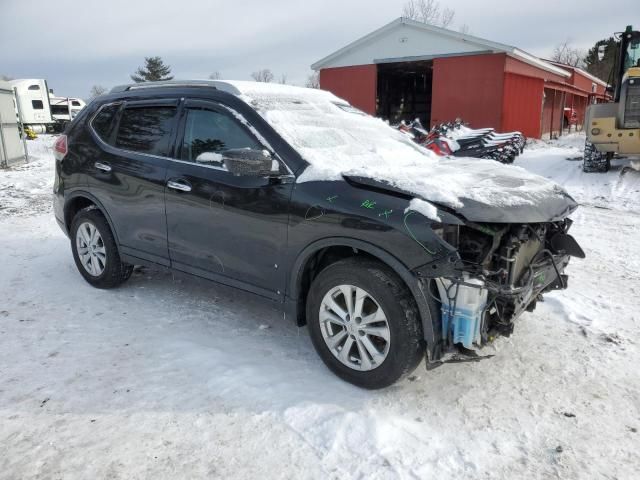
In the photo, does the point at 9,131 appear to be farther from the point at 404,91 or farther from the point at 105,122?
the point at 404,91

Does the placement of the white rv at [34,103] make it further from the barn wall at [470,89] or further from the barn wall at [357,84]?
the barn wall at [470,89]

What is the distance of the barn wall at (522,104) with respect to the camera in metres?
19.5

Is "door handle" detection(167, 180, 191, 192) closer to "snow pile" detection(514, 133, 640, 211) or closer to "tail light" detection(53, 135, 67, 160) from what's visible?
"tail light" detection(53, 135, 67, 160)

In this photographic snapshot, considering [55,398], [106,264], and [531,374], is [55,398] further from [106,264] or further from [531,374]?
[531,374]

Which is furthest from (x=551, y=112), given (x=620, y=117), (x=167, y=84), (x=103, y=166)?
(x=103, y=166)

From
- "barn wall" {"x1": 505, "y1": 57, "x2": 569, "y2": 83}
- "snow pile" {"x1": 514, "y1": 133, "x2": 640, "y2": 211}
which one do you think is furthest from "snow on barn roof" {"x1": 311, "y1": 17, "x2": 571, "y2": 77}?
"snow pile" {"x1": 514, "y1": 133, "x2": 640, "y2": 211}

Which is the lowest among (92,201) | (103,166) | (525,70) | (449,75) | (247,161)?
(92,201)

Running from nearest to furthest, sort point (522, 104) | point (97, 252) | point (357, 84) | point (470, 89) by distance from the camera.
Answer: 1. point (97, 252)
2. point (470, 89)
3. point (522, 104)
4. point (357, 84)

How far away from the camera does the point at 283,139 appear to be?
3447mm

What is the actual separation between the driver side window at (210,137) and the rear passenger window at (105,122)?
3.52 ft

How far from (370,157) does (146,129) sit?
193 centimetres

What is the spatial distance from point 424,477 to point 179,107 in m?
3.16

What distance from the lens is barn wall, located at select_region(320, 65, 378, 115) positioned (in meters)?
22.6

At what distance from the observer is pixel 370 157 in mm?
3865
